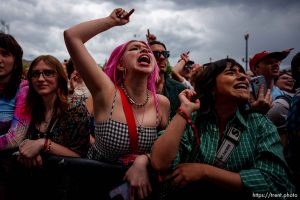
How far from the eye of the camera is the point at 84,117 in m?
2.49

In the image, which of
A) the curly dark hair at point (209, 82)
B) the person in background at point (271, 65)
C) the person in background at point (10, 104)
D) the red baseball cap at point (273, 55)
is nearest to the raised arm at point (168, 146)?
the curly dark hair at point (209, 82)

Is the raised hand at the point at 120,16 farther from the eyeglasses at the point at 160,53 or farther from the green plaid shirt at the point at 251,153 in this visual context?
the eyeglasses at the point at 160,53

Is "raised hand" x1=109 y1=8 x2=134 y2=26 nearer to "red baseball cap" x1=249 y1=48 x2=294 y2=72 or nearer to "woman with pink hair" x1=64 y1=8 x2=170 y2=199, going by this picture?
"woman with pink hair" x1=64 y1=8 x2=170 y2=199

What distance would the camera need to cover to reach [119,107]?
228cm

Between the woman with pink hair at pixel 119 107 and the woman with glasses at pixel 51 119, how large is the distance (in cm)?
21

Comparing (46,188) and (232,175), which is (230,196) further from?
(46,188)

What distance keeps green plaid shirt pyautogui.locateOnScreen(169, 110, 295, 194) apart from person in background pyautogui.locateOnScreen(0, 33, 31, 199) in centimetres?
151

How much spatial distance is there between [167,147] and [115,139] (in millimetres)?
488

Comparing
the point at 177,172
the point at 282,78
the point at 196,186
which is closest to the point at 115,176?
the point at 177,172

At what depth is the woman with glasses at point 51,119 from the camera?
7.15 ft

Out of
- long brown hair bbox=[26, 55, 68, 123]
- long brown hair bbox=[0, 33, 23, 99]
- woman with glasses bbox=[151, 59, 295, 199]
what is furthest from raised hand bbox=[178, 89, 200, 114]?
long brown hair bbox=[0, 33, 23, 99]

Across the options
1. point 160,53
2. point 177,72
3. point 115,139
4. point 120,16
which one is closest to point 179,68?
point 177,72

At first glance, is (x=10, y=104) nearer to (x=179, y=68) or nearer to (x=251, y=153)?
(x=251, y=153)

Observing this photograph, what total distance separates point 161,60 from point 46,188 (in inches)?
109
